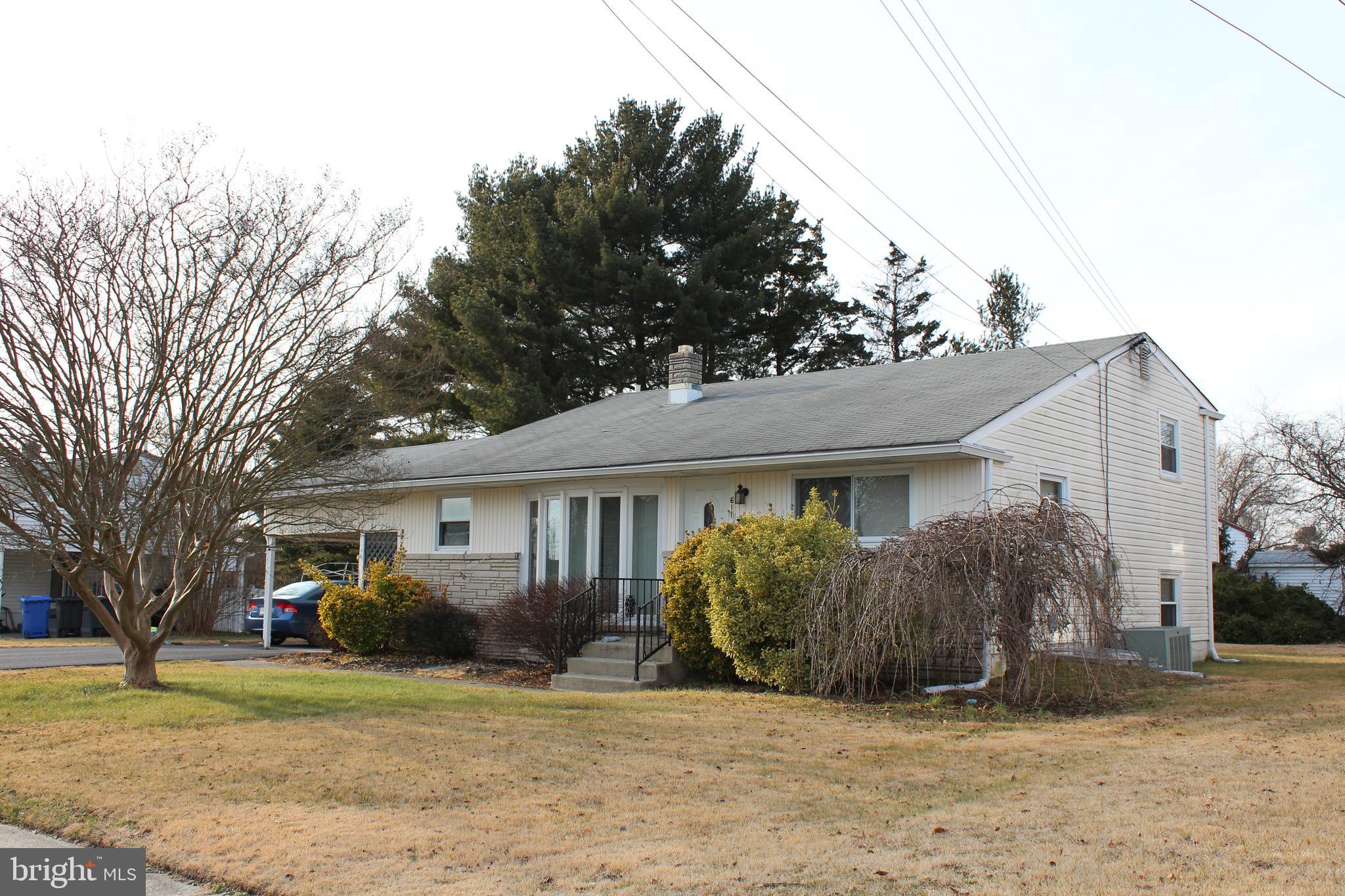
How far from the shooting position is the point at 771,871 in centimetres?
507

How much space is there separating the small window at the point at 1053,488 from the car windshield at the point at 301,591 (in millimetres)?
14095

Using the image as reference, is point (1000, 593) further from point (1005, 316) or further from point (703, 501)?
point (1005, 316)

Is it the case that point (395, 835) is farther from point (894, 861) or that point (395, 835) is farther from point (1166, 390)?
point (1166, 390)

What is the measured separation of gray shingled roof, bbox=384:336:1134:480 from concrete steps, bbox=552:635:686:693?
2.71 metres

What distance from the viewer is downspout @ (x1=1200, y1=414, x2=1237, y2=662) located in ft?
61.5

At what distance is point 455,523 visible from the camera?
1859 centimetres

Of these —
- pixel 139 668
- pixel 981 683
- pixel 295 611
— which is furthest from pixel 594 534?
pixel 295 611

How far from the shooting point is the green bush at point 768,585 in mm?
11742

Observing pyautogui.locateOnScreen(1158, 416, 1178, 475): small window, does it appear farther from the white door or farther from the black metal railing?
the black metal railing

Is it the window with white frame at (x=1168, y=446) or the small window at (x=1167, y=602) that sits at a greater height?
the window with white frame at (x=1168, y=446)

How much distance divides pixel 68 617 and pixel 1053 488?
68.5 ft

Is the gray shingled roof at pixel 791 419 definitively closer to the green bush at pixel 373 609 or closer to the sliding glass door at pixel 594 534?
the sliding glass door at pixel 594 534

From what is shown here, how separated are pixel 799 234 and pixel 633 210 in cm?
695

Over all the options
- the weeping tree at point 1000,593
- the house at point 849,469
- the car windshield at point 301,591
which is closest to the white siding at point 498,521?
the house at point 849,469
